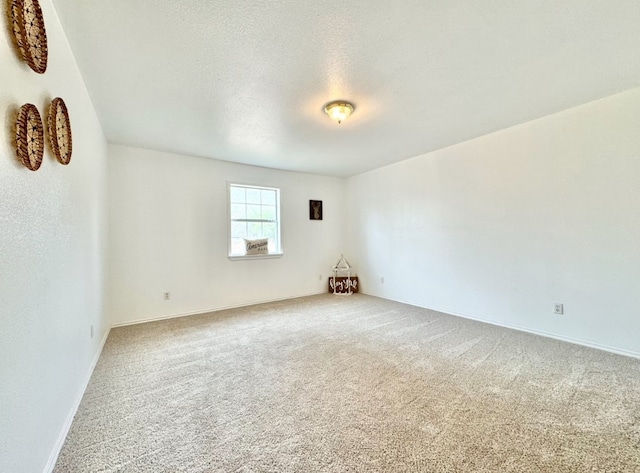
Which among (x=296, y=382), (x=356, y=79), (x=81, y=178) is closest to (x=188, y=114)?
(x=81, y=178)

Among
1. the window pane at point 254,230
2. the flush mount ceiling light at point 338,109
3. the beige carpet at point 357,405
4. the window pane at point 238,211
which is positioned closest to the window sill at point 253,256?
the window pane at point 254,230

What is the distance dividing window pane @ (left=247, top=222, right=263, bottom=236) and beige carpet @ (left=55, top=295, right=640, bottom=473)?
2080mm

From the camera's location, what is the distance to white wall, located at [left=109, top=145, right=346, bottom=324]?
3830 mm

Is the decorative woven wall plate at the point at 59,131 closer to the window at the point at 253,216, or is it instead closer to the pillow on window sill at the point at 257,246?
the window at the point at 253,216

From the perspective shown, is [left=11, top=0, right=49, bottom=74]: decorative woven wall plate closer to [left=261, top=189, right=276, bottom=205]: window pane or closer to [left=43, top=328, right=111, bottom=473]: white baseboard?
[left=43, top=328, right=111, bottom=473]: white baseboard

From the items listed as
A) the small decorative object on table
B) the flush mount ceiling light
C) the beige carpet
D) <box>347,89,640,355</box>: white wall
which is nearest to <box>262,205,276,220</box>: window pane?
the small decorative object on table

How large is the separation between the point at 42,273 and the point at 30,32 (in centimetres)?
108

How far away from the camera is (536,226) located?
3270mm

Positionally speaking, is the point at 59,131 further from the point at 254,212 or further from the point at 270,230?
the point at 270,230

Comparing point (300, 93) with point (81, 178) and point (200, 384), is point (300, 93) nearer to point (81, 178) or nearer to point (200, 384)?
point (81, 178)

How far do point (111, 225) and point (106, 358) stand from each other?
72.0 inches

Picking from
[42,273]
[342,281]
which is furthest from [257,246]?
[42,273]

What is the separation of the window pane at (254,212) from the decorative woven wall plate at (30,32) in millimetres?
3670

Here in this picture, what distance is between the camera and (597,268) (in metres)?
2.85
